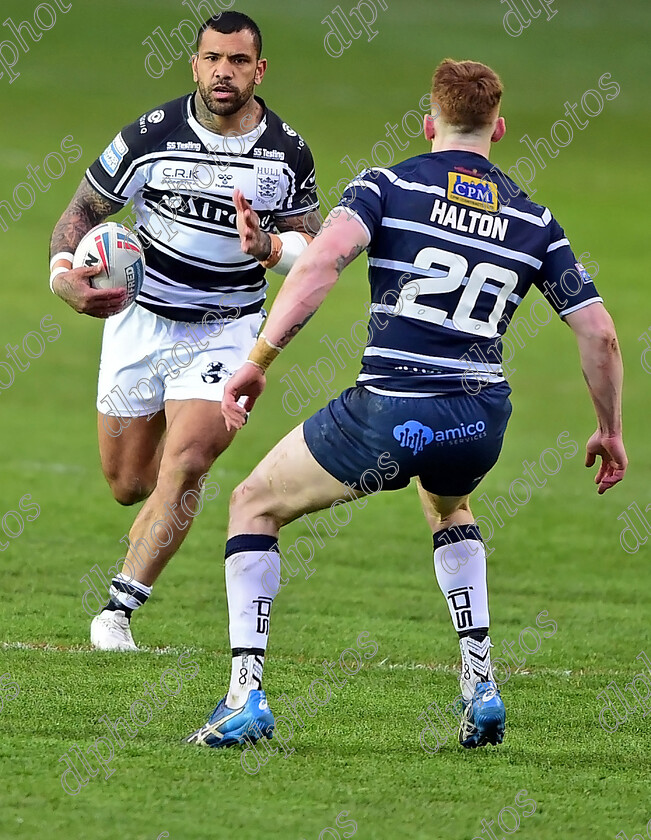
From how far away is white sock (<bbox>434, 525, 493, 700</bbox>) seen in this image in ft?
18.2

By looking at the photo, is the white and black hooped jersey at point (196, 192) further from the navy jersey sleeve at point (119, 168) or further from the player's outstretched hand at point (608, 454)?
the player's outstretched hand at point (608, 454)

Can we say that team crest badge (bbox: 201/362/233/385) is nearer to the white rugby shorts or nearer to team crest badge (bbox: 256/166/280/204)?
the white rugby shorts

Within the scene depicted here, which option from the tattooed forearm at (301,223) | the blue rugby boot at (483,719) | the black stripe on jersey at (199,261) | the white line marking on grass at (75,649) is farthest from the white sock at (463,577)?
the black stripe on jersey at (199,261)

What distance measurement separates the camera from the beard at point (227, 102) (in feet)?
22.9

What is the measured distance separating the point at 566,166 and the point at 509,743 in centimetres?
3084

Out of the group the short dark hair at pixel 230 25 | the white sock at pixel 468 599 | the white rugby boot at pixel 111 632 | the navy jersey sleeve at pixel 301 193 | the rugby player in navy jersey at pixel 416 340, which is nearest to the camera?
the rugby player in navy jersey at pixel 416 340

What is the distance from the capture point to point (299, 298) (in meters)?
4.98

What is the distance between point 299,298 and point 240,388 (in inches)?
15.1

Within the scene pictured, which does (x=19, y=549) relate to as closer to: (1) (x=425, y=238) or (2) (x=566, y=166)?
(1) (x=425, y=238)

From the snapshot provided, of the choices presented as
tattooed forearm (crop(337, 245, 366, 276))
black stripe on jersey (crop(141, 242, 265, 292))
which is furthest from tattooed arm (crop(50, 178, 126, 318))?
tattooed forearm (crop(337, 245, 366, 276))

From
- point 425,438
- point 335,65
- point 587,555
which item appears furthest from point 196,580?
point 335,65

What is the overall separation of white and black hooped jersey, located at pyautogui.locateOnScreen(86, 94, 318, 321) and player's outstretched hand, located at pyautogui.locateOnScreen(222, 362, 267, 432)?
2394 millimetres

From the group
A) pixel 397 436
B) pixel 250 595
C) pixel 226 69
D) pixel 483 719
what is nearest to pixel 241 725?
pixel 250 595

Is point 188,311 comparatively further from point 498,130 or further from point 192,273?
point 498,130
